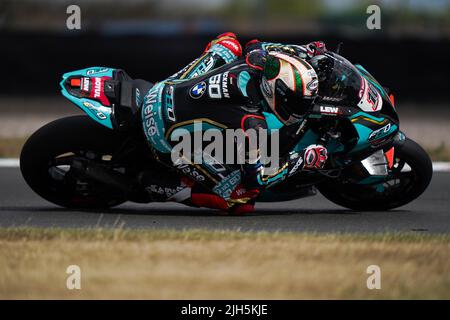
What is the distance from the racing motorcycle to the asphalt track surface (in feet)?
0.54

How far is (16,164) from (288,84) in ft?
13.3

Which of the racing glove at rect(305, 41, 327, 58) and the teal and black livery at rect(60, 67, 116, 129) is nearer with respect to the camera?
the racing glove at rect(305, 41, 327, 58)

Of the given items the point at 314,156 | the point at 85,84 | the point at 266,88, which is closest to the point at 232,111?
the point at 266,88

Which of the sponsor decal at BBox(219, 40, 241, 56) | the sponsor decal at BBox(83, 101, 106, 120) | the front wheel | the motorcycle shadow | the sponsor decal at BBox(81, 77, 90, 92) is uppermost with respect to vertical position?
the sponsor decal at BBox(219, 40, 241, 56)

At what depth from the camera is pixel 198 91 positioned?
22.1 feet

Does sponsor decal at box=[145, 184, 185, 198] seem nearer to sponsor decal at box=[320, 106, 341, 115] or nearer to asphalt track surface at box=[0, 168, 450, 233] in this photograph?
asphalt track surface at box=[0, 168, 450, 233]

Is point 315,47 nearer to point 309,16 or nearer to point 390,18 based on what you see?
point 390,18

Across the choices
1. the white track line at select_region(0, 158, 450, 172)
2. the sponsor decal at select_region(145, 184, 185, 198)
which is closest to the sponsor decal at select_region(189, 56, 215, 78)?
the sponsor decal at select_region(145, 184, 185, 198)

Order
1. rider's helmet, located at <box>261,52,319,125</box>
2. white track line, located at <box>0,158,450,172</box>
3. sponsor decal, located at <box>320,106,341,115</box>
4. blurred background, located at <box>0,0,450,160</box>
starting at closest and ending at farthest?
1. rider's helmet, located at <box>261,52,319,125</box>
2. sponsor decal, located at <box>320,106,341,115</box>
3. white track line, located at <box>0,158,450,172</box>
4. blurred background, located at <box>0,0,450,160</box>

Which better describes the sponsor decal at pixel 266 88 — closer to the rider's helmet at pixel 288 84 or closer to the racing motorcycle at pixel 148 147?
the rider's helmet at pixel 288 84

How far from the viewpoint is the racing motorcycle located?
670cm

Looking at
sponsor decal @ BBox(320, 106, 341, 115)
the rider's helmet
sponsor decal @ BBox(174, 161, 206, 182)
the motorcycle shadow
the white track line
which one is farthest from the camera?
the white track line

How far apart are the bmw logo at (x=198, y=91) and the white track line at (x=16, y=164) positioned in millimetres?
3223

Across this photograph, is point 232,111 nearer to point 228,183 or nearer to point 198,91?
point 198,91
